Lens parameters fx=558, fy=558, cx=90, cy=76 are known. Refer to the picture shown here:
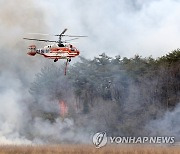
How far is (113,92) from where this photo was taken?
7781cm

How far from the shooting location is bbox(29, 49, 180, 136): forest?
71.3 m

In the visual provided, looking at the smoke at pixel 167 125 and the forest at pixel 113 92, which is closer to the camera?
the smoke at pixel 167 125

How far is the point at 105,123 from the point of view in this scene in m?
72.1

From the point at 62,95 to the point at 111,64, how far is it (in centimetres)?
940

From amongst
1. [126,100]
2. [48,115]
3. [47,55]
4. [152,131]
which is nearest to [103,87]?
[126,100]

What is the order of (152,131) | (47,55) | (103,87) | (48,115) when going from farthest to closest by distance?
1. (103,87)
2. (48,115)
3. (152,131)
4. (47,55)

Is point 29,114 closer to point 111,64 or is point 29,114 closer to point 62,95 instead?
point 62,95

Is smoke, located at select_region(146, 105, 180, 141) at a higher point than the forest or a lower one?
lower

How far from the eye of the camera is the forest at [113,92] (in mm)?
71312

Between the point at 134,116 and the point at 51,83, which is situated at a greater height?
the point at 51,83

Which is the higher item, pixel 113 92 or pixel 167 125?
pixel 113 92

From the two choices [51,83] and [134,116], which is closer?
[134,116]

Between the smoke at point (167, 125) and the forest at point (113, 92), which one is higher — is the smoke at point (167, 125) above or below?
below

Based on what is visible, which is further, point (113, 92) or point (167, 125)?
point (113, 92)
